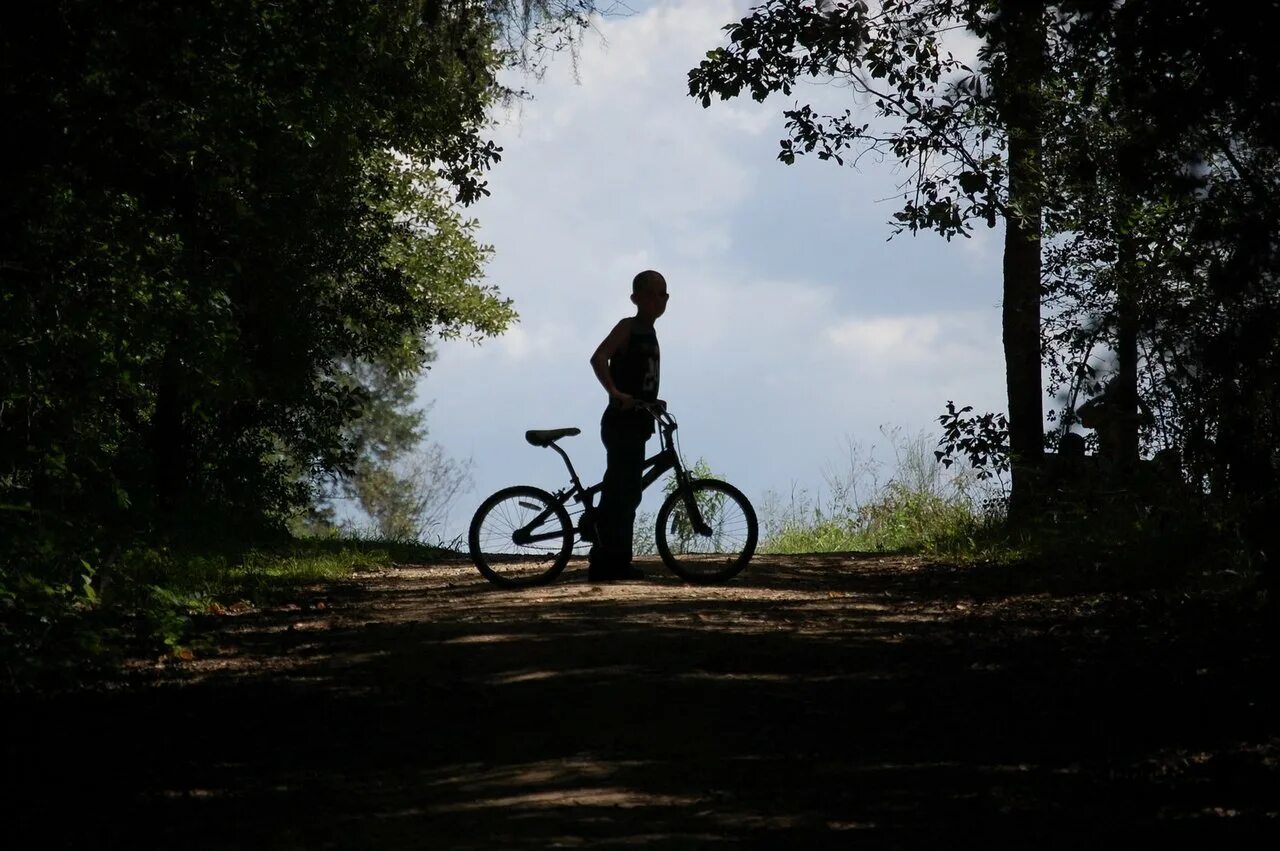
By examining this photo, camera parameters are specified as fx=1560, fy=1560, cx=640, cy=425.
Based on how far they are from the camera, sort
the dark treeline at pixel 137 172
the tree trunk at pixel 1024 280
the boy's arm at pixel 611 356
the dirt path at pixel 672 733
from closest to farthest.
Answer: the dirt path at pixel 672 733, the dark treeline at pixel 137 172, the boy's arm at pixel 611 356, the tree trunk at pixel 1024 280

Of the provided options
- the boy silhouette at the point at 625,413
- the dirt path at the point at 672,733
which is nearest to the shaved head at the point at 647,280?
the boy silhouette at the point at 625,413

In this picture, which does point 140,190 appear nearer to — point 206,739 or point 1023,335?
point 206,739

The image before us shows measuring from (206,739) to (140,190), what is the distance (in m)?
6.04

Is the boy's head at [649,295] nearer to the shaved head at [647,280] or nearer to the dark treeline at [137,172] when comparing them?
the shaved head at [647,280]

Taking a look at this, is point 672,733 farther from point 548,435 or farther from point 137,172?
point 137,172

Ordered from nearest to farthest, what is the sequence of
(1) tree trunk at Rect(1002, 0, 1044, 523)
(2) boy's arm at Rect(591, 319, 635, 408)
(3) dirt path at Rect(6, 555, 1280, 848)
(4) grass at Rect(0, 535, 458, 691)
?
(3) dirt path at Rect(6, 555, 1280, 848)
(4) grass at Rect(0, 535, 458, 691)
(2) boy's arm at Rect(591, 319, 635, 408)
(1) tree trunk at Rect(1002, 0, 1044, 523)

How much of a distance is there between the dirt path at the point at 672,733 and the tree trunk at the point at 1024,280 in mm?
4204

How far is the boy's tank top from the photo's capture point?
12.1 m

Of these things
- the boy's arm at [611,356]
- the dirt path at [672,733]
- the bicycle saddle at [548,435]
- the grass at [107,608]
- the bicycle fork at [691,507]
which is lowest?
the dirt path at [672,733]

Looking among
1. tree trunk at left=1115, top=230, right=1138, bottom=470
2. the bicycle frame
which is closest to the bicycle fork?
the bicycle frame

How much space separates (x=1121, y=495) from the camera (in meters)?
14.3

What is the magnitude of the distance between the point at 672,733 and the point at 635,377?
5525 mm

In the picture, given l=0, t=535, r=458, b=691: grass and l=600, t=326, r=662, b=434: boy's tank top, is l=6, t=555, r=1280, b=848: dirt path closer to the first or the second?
l=0, t=535, r=458, b=691: grass

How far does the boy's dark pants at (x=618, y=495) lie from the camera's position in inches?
477
